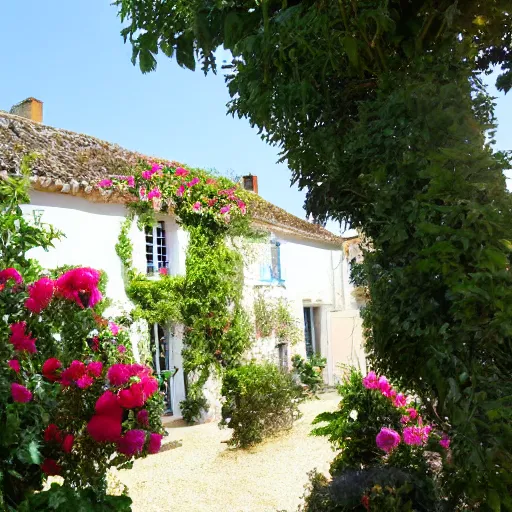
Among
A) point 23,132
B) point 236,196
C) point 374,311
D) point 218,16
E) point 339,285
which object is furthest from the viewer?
point 339,285

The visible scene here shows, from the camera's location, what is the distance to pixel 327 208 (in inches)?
136

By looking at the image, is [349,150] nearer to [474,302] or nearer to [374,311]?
[374,311]

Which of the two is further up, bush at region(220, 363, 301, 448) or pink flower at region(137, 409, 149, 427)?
pink flower at region(137, 409, 149, 427)

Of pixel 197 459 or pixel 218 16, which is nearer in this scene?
pixel 218 16

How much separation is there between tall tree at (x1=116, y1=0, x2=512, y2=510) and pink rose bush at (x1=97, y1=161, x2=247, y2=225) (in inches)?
314

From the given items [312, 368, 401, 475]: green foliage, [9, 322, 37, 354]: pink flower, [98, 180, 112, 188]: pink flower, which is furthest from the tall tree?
[98, 180, 112, 188]: pink flower

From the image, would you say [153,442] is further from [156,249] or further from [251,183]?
[251,183]

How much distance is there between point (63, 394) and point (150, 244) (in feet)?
28.2

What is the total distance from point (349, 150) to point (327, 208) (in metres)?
0.56

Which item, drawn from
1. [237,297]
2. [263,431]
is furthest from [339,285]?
[263,431]

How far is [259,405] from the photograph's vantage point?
9.12 m

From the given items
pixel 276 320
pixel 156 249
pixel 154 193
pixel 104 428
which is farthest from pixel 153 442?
pixel 276 320

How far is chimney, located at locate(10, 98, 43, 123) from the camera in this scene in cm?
1438

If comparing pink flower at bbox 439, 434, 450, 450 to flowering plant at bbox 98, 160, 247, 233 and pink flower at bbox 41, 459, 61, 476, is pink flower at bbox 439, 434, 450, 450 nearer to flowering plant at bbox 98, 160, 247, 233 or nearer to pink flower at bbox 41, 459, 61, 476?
pink flower at bbox 41, 459, 61, 476
